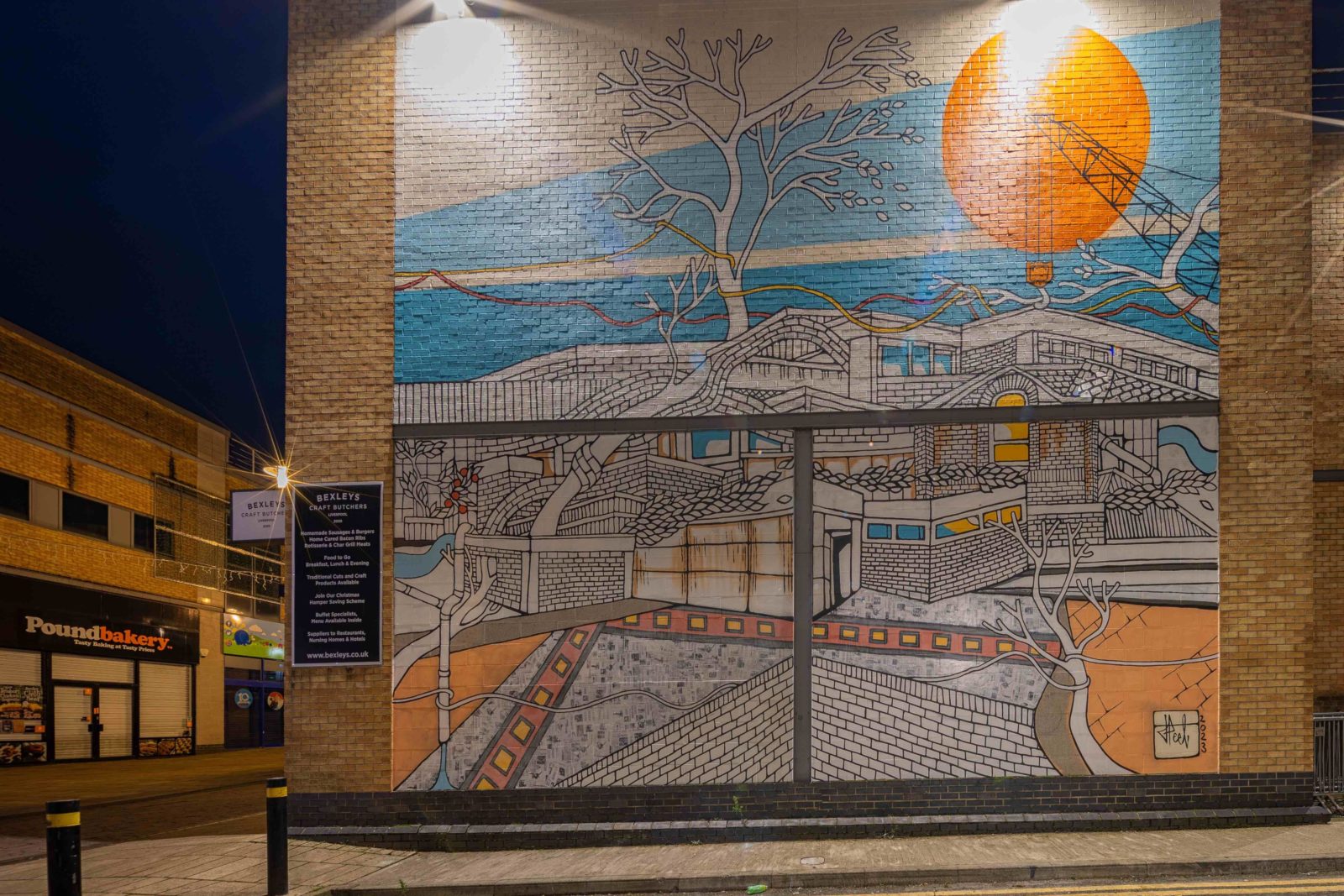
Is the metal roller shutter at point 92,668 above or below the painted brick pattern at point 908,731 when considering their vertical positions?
below

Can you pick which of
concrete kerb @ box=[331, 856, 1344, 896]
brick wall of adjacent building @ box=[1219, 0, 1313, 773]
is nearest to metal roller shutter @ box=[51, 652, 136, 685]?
concrete kerb @ box=[331, 856, 1344, 896]

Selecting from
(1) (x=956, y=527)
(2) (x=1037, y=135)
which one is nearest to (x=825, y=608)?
(1) (x=956, y=527)

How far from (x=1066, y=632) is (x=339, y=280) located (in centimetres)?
895

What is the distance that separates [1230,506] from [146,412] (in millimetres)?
29434

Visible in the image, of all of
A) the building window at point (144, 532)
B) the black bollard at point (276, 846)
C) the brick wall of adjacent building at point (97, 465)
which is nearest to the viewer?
the black bollard at point (276, 846)

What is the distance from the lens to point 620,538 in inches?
428

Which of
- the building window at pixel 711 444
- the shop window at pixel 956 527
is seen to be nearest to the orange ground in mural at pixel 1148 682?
the shop window at pixel 956 527

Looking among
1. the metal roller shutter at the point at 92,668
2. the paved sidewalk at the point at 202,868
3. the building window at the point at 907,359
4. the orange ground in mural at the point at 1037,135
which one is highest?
the orange ground in mural at the point at 1037,135

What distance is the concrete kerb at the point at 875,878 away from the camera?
861 cm

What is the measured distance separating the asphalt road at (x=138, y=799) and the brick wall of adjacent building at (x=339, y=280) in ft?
8.25

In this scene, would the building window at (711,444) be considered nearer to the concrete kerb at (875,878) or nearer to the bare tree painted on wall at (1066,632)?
the bare tree painted on wall at (1066,632)

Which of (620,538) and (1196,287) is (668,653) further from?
(1196,287)

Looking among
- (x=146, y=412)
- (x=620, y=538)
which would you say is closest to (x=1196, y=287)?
(x=620, y=538)

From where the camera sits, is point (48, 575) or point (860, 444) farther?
point (48, 575)
